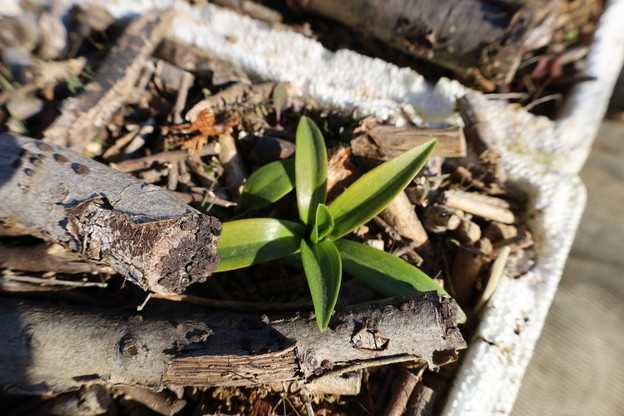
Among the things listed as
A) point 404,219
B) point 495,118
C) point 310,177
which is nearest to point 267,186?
point 310,177

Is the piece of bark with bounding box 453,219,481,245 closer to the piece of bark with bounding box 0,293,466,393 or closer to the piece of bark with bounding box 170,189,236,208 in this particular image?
the piece of bark with bounding box 0,293,466,393

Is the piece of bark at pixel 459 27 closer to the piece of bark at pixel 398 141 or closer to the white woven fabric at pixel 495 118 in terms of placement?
the white woven fabric at pixel 495 118

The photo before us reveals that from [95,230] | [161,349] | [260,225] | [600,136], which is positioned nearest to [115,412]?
[161,349]

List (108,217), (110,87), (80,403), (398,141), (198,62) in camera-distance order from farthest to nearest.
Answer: (198,62)
(110,87)
(398,141)
(80,403)
(108,217)

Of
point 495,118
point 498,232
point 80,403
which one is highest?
point 495,118

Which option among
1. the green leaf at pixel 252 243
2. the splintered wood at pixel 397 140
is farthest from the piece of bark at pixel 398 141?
the green leaf at pixel 252 243

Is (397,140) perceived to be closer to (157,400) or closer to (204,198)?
(204,198)
